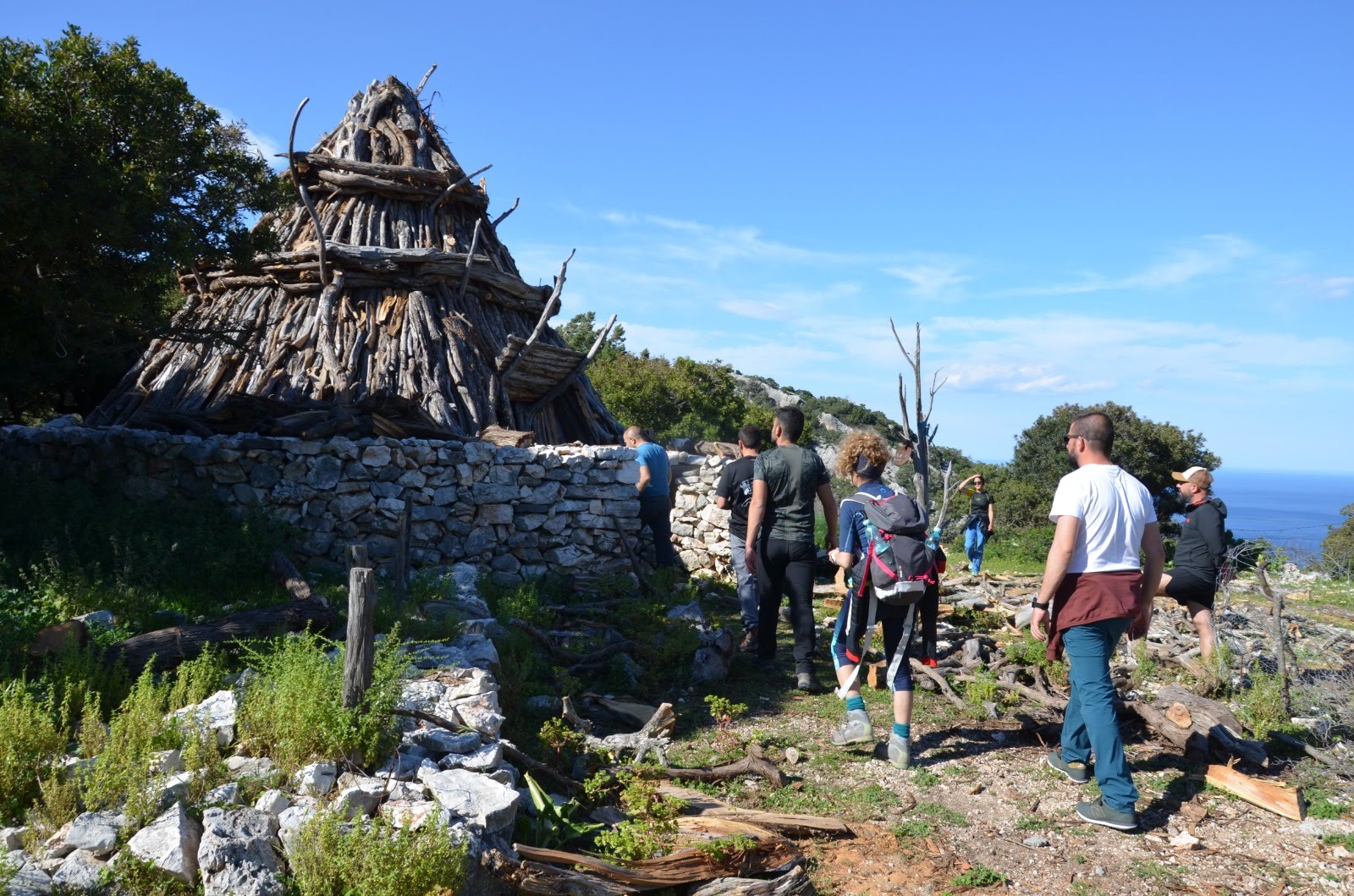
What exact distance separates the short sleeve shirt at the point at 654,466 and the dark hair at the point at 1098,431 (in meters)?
5.77

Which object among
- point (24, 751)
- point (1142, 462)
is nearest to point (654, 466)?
point (24, 751)

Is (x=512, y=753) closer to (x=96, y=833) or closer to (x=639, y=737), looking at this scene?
(x=639, y=737)

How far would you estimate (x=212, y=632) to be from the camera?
17.5 feet

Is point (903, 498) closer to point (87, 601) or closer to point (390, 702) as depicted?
point (390, 702)

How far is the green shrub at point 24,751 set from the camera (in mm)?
3648

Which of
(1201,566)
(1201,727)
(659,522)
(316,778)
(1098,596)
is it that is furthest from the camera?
(659,522)

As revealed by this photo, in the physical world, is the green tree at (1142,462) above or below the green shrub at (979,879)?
above

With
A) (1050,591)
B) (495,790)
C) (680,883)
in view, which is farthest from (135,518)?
(1050,591)

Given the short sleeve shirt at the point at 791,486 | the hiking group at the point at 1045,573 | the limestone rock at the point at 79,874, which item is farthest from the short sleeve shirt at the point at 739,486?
the limestone rock at the point at 79,874

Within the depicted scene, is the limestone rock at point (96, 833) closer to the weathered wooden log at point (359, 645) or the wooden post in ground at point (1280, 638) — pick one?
the weathered wooden log at point (359, 645)

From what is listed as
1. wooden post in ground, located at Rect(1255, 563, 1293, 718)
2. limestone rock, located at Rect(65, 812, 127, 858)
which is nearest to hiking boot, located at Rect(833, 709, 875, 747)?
wooden post in ground, located at Rect(1255, 563, 1293, 718)

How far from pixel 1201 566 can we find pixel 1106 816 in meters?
3.08

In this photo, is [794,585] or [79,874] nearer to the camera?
[79,874]

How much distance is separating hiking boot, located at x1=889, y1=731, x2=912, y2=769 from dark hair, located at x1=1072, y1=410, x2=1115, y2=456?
2092 mm
